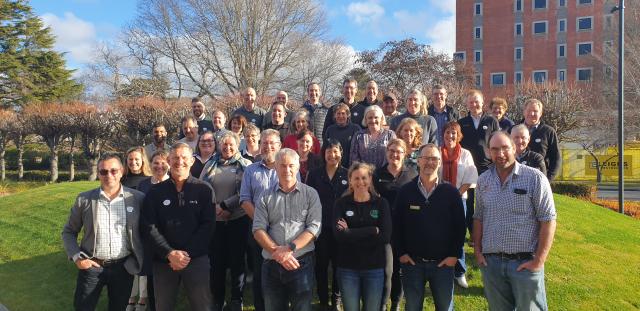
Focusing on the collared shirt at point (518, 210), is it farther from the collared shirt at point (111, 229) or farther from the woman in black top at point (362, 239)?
the collared shirt at point (111, 229)

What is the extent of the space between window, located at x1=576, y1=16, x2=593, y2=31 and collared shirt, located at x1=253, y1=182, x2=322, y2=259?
2409 inches

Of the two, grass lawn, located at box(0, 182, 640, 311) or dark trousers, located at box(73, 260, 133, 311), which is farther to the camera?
grass lawn, located at box(0, 182, 640, 311)

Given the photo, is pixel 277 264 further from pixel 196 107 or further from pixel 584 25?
pixel 584 25

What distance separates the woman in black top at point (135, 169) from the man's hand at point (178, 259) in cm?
153

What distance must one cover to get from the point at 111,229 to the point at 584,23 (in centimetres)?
6259

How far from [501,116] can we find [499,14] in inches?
2277

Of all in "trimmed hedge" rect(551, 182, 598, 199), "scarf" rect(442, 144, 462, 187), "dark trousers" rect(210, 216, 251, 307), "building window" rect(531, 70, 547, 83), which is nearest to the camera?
"dark trousers" rect(210, 216, 251, 307)

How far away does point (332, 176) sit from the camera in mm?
4852

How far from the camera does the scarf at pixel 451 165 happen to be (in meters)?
5.20

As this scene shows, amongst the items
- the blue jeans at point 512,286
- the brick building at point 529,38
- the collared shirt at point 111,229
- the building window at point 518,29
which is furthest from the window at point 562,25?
the collared shirt at point 111,229

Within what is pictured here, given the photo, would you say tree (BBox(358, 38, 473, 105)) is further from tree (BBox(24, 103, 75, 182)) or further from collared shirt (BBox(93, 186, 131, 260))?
collared shirt (BBox(93, 186, 131, 260))

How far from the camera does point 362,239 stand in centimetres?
401

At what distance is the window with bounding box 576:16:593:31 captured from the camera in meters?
53.2

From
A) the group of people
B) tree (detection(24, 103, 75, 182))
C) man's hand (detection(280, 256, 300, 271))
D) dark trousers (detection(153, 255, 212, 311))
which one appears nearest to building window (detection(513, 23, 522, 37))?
tree (detection(24, 103, 75, 182))
